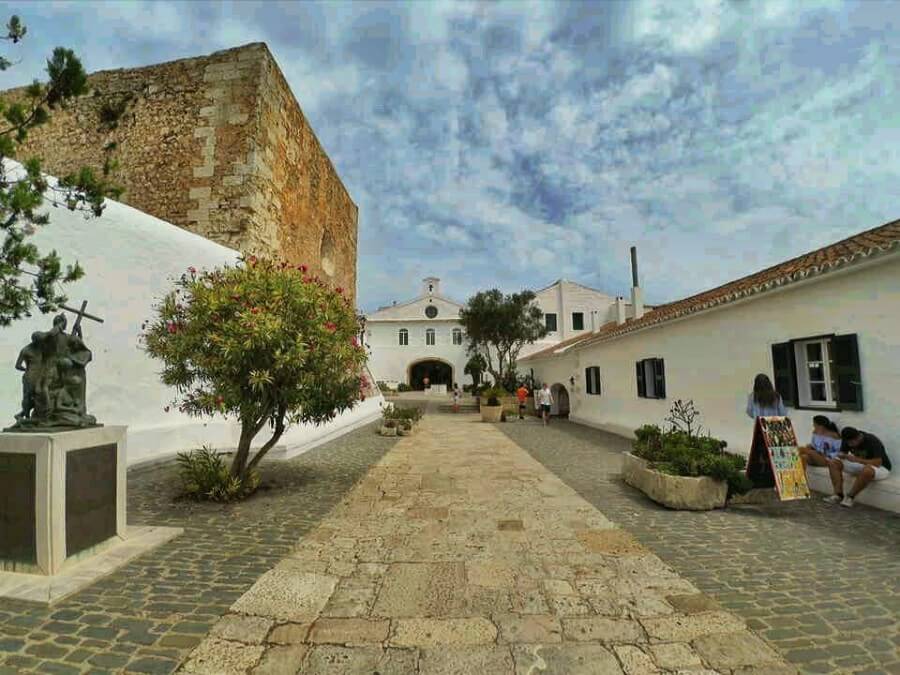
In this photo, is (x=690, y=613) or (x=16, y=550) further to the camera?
(x=16, y=550)

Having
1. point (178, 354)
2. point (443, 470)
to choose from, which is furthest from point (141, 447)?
point (443, 470)

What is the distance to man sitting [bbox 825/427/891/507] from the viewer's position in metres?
5.30

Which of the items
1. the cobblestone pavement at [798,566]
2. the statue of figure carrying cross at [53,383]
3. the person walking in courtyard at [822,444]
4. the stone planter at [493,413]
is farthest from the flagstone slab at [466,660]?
the stone planter at [493,413]

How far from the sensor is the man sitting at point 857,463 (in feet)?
17.4

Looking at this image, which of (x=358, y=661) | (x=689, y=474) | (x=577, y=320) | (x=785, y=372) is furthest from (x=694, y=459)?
(x=577, y=320)

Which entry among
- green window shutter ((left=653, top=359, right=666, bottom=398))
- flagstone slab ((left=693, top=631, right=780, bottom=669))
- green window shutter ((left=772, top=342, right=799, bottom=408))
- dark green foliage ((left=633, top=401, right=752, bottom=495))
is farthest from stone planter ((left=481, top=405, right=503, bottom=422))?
flagstone slab ((left=693, top=631, right=780, bottom=669))

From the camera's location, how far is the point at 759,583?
3.50 m

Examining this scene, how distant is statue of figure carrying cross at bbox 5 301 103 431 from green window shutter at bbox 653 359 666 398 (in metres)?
10.3

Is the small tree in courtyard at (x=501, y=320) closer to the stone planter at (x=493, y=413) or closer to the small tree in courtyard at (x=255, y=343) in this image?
the stone planter at (x=493, y=413)

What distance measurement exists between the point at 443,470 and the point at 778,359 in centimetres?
558

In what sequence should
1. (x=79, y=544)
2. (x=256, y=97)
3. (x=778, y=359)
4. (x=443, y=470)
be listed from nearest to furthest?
(x=79, y=544) < (x=778, y=359) < (x=443, y=470) < (x=256, y=97)

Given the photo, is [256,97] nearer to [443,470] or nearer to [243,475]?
[243,475]

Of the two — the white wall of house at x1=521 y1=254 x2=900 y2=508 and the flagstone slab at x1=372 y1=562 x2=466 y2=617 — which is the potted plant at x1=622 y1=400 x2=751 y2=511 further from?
the flagstone slab at x1=372 y1=562 x2=466 y2=617

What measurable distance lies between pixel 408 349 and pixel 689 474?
1321 inches
